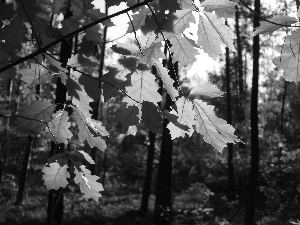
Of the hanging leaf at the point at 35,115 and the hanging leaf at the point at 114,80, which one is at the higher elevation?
the hanging leaf at the point at 114,80

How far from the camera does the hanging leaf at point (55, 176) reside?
49.0 inches

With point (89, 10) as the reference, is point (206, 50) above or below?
below

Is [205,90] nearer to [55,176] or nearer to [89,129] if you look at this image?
[89,129]

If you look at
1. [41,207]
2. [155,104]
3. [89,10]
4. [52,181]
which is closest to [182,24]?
[155,104]

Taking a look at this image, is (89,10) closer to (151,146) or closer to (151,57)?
(151,57)

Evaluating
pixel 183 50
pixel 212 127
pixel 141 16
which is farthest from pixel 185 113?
pixel 141 16

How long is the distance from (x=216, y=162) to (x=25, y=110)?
21.9m

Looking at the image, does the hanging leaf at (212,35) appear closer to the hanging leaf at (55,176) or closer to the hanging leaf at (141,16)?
the hanging leaf at (141,16)

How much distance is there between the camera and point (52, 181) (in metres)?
1.26

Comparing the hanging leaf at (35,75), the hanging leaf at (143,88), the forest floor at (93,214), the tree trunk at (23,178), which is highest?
the hanging leaf at (35,75)

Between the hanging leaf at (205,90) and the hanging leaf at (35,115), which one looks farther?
the hanging leaf at (35,115)

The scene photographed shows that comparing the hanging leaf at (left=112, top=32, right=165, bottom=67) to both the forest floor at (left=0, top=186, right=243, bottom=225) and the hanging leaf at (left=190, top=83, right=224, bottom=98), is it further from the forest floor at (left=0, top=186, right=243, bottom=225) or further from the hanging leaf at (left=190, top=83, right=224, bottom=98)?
the forest floor at (left=0, top=186, right=243, bottom=225)

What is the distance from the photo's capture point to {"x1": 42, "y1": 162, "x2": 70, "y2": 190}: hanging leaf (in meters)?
1.25

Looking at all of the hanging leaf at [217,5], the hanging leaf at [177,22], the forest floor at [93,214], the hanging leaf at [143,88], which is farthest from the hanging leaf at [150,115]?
the forest floor at [93,214]
